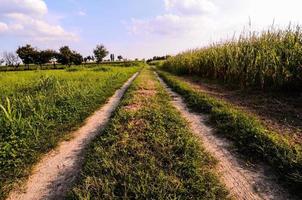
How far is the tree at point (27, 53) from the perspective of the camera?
196 ft

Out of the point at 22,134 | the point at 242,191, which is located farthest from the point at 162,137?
the point at 22,134

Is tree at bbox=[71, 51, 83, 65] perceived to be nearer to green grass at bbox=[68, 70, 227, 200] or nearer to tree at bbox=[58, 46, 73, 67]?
tree at bbox=[58, 46, 73, 67]

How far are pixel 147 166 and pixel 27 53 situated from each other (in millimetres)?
63474

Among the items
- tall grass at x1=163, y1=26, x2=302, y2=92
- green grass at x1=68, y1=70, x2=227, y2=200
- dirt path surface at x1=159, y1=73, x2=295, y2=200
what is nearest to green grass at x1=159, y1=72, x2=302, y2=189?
dirt path surface at x1=159, y1=73, x2=295, y2=200

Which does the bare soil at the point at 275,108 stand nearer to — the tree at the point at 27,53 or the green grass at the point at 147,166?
the green grass at the point at 147,166

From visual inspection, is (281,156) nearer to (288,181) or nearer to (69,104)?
(288,181)

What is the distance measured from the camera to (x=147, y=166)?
11.3ft

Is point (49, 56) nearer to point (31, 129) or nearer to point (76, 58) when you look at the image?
point (76, 58)

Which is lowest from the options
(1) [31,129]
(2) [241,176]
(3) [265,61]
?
(2) [241,176]

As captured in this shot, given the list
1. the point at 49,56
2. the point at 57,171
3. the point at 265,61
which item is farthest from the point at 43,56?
the point at 57,171

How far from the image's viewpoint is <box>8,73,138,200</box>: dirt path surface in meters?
3.18

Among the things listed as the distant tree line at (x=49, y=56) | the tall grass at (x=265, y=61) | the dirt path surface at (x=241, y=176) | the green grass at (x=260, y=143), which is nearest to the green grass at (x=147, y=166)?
the dirt path surface at (x=241, y=176)

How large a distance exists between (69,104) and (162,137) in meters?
3.45

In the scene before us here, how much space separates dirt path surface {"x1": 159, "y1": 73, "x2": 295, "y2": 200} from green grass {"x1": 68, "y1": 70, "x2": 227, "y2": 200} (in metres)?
0.16
